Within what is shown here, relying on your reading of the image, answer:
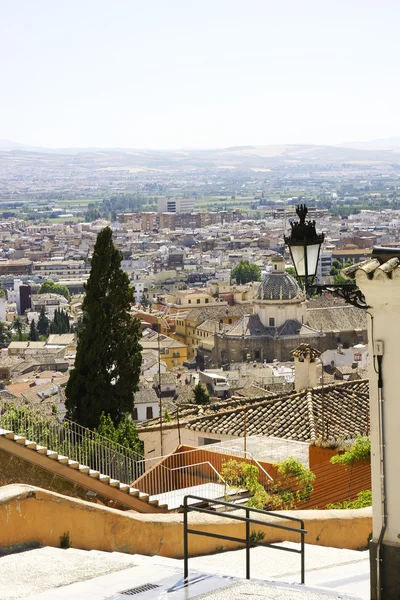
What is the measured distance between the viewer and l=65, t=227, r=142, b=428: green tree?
1326 centimetres

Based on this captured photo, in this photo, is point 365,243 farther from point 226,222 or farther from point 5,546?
point 5,546

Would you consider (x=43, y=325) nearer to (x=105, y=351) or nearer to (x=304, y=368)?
(x=304, y=368)

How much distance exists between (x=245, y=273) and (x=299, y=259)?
3415 inches

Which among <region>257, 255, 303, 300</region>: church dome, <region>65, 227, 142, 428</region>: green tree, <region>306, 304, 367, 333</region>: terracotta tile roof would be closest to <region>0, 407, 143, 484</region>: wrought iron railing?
<region>65, 227, 142, 428</region>: green tree

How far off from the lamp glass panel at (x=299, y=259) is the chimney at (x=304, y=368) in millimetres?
9209

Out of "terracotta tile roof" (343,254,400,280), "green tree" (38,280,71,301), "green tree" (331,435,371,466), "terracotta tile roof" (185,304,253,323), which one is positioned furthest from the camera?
"green tree" (38,280,71,301)

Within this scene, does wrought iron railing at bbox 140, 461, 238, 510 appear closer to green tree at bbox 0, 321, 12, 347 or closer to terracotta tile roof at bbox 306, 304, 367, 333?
terracotta tile roof at bbox 306, 304, 367, 333

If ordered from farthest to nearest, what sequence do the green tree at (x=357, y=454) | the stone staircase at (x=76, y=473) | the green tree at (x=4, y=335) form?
1. the green tree at (x=4, y=335)
2. the green tree at (x=357, y=454)
3. the stone staircase at (x=76, y=473)

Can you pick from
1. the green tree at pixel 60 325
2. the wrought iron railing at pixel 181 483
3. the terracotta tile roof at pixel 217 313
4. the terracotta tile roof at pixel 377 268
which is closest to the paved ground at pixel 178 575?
the terracotta tile roof at pixel 377 268

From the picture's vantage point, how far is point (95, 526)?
235 inches

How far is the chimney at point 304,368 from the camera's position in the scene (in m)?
14.2

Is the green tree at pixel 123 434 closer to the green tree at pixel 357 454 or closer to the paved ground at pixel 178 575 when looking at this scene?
the green tree at pixel 357 454

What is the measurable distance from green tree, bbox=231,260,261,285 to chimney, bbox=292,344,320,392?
75.9 metres

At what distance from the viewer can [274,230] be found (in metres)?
158
